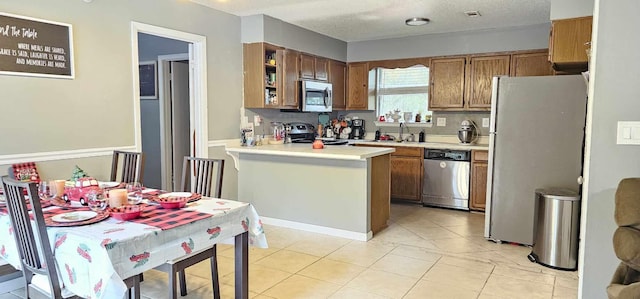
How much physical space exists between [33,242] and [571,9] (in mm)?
4049

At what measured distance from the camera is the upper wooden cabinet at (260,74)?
456cm

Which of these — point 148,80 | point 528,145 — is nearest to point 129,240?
point 528,145

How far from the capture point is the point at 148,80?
527cm

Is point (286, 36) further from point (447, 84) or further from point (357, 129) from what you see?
point (447, 84)

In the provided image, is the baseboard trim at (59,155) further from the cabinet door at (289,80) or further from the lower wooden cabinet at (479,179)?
the lower wooden cabinet at (479,179)

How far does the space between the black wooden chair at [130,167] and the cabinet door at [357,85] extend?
3.76 metres

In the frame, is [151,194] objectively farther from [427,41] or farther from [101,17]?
[427,41]

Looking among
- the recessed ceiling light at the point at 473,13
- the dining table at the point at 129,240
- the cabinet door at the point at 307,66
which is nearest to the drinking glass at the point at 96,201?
the dining table at the point at 129,240

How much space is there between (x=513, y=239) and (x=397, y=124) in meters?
2.72

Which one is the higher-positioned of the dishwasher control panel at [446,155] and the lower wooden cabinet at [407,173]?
the dishwasher control panel at [446,155]

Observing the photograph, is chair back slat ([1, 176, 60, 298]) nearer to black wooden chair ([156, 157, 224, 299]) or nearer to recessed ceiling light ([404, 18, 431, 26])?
black wooden chair ([156, 157, 224, 299])

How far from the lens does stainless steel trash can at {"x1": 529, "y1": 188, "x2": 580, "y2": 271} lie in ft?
10.3

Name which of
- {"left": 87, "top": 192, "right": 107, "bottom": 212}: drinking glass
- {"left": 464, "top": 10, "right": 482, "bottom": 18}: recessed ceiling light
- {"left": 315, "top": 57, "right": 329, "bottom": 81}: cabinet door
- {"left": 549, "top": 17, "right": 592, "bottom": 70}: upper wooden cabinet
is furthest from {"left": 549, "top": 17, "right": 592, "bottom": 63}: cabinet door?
{"left": 87, "top": 192, "right": 107, "bottom": 212}: drinking glass

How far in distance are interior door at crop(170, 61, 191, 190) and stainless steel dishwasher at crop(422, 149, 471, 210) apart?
3183 millimetres
